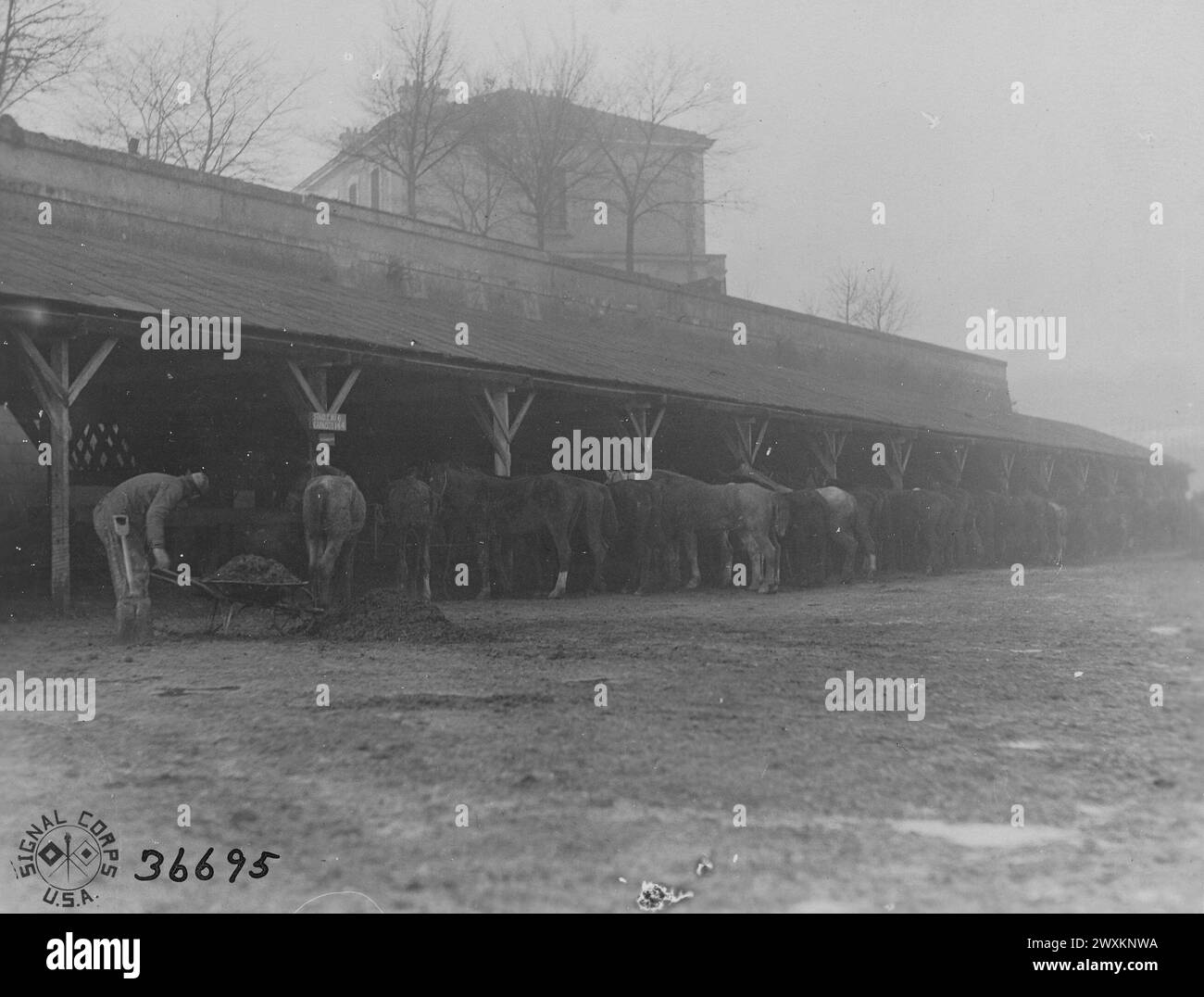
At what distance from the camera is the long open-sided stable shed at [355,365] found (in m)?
13.2

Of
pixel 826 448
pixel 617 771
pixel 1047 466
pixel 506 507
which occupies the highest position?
pixel 826 448

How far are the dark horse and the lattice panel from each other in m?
5.60

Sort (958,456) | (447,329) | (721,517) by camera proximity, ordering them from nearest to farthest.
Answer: (721,517), (447,329), (958,456)

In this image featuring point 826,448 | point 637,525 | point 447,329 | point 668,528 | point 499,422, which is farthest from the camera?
point 826,448

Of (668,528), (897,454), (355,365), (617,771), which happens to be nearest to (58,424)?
(355,365)

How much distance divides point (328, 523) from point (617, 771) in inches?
272

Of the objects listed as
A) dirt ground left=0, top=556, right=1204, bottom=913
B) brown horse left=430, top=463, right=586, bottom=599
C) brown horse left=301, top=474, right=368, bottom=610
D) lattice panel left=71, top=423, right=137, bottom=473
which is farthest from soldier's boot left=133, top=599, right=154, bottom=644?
lattice panel left=71, top=423, right=137, bottom=473

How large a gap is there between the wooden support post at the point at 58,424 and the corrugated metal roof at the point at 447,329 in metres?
0.51

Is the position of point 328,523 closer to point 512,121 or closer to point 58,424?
point 58,424

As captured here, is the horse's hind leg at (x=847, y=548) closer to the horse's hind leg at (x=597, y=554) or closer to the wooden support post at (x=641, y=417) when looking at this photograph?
the wooden support post at (x=641, y=417)

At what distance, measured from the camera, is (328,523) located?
39.5 ft

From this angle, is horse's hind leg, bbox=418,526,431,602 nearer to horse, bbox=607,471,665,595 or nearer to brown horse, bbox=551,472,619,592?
brown horse, bbox=551,472,619,592
